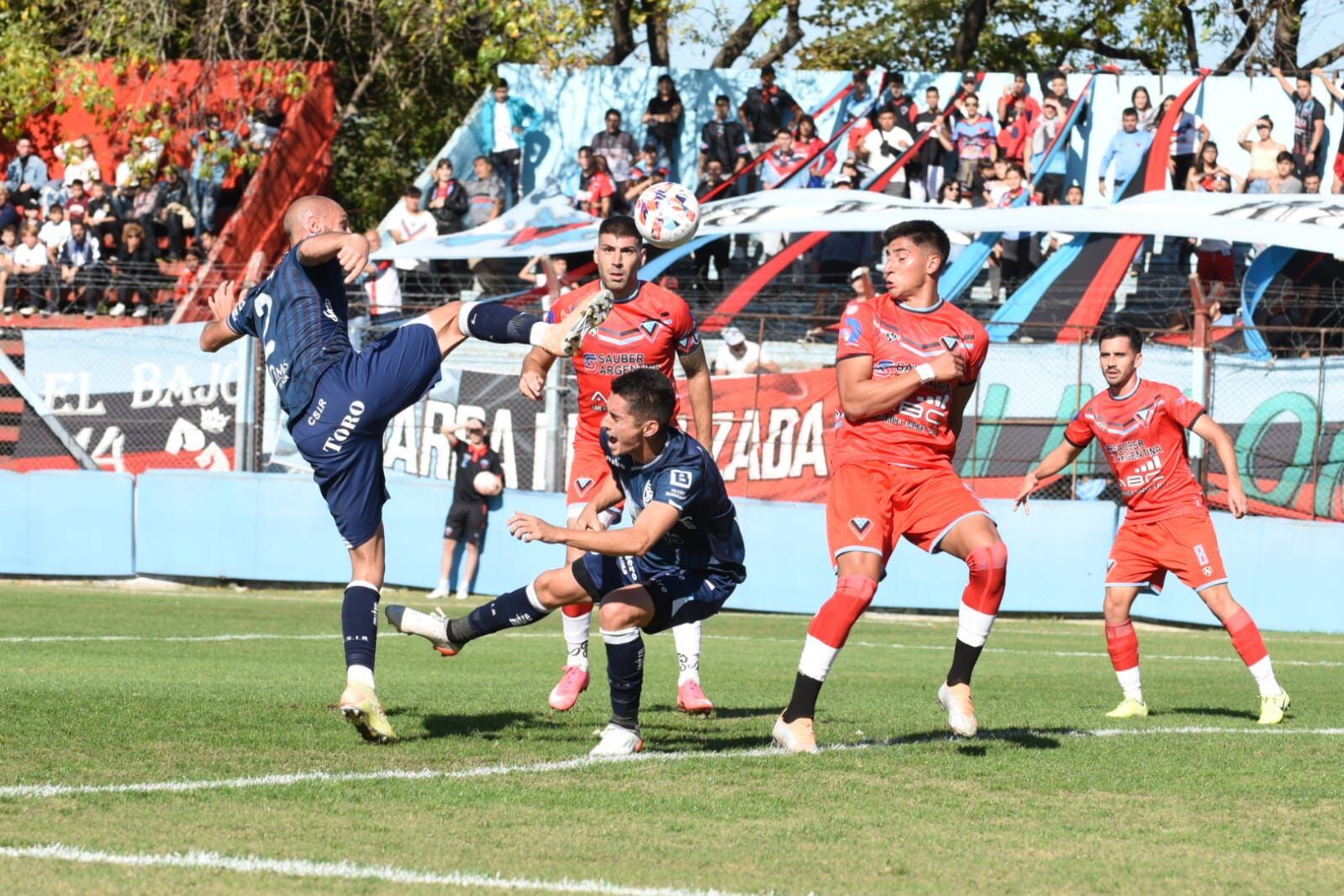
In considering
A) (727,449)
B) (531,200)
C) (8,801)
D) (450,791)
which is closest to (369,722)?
(450,791)

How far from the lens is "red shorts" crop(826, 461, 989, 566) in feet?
23.4

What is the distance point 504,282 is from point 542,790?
1868 centimetres

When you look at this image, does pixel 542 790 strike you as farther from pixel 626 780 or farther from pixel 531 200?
pixel 531 200

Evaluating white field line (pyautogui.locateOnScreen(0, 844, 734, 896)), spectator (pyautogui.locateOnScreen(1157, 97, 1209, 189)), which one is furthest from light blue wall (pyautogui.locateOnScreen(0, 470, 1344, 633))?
white field line (pyautogui.locateOnScreen(0, 844, 734, 896))

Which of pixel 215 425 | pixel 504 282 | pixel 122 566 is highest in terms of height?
pixel 504 282

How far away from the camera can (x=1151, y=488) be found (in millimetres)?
9734

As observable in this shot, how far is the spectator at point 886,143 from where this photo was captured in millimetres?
24703

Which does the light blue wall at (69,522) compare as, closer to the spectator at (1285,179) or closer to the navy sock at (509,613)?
the navy sock at (509,613)

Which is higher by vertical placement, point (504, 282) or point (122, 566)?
point (504, 282)

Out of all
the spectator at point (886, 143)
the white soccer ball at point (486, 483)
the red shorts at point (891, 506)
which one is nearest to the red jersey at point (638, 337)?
the red shorts at point (891, 506)

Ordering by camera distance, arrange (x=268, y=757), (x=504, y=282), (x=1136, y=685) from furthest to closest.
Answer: (x=504, y=282), (x=1136, y=685), (x=268, y=757)

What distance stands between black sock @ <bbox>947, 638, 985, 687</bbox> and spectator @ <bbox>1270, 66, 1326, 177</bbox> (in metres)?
18.3

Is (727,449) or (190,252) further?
(190,252)

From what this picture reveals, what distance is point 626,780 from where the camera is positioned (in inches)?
242
